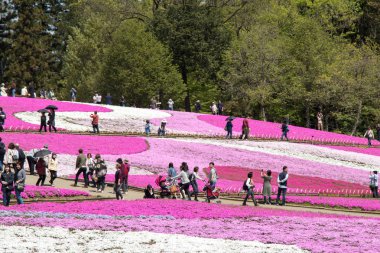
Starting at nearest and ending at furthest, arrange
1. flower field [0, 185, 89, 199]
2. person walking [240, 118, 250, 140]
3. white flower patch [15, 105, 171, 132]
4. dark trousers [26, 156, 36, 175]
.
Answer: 1. flower field [0, 185, 89, 199]
2. dark trousers [26, 156, 36, 175]
3. white flower patch [15, 105, 171, 132]
4. person walking [240, 118, 250, 140]

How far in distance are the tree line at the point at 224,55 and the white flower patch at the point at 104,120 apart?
24576mm

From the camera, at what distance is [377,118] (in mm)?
101375

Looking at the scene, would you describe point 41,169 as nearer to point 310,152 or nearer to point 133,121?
point 310,152

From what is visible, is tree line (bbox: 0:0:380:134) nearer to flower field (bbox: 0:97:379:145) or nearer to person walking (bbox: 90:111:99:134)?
flower field (bbox: 0:97:379:145)

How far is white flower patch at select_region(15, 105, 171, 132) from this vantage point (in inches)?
2832

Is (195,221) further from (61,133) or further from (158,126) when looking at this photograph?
(158,126)

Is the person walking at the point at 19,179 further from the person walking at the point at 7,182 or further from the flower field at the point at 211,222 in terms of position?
the flower field at the point at 211,222

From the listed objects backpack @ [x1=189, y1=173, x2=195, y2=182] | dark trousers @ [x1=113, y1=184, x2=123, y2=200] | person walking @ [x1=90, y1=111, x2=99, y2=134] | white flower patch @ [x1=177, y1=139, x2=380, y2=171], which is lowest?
dark trousers @ [x1=113, y1=184, x2=123, y2=200]

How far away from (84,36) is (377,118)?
49511 mm

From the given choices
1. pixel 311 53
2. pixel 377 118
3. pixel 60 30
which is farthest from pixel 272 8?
pixel 60 30

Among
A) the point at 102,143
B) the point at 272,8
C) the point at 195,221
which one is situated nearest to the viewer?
the point at 195,221

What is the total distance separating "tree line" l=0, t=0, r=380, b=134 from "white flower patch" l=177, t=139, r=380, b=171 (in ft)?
91.7

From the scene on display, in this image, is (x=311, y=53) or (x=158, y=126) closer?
(x=158, y=126)

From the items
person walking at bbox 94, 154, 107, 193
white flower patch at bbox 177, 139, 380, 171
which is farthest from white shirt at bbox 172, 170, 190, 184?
white flower patch at bbox 177, 139, 380, 171
